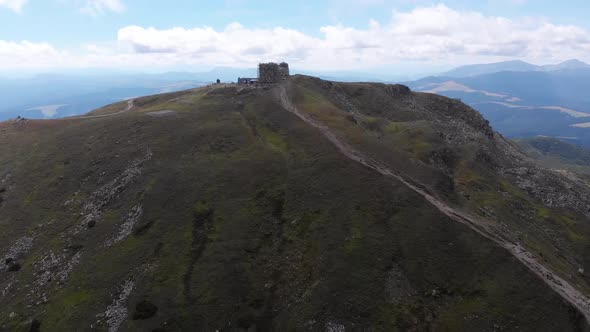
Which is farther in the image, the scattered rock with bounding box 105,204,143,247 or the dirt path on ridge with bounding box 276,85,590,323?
the scattered rock with bounding box 105,204,143,247

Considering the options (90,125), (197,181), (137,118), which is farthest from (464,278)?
(90,125)

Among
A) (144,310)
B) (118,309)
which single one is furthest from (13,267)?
(144,310)

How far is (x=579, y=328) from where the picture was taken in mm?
46344

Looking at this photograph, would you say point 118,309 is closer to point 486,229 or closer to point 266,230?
point 266,230

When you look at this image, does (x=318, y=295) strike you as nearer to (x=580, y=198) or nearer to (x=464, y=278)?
(x=464, y=278)

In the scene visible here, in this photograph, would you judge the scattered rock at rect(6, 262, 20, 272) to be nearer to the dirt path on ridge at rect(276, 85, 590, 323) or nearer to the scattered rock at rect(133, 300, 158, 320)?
the scattered rock at rect(133, 300, 158, 320)

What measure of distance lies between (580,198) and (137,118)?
12257 centimetres

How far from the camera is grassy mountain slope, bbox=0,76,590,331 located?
53844 millimetres

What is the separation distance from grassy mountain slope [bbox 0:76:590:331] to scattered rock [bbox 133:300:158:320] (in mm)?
232

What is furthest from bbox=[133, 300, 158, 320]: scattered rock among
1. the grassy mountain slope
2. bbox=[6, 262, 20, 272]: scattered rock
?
bbox=[6, 262, 20, 272]: scattered rock

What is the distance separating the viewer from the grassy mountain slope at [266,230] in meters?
53.8

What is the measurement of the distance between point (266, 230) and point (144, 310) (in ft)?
79.2

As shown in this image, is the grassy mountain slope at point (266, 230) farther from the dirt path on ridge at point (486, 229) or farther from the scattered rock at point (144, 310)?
the dirt path on ridge at point (486, 229)

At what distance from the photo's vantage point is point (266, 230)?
7000cm
